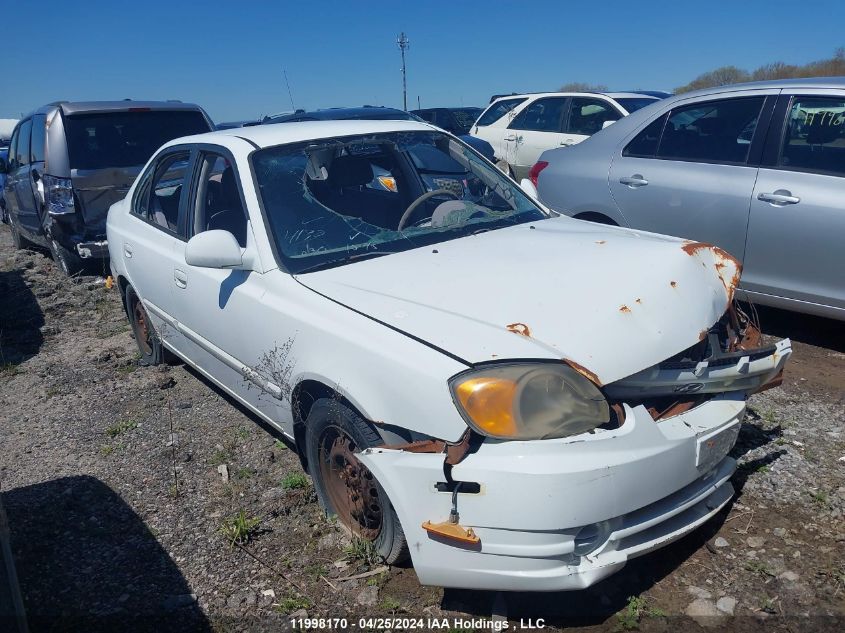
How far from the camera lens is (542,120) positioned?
408 inches

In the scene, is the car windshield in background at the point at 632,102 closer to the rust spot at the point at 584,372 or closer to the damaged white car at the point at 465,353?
the damaged white car at the point at 465,353

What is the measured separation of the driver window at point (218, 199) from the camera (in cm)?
359

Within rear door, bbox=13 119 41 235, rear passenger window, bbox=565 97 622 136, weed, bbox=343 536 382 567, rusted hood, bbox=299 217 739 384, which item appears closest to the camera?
rusted hood, bbox=299 217 739 384

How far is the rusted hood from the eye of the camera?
7.77ft

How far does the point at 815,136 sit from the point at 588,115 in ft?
18.9

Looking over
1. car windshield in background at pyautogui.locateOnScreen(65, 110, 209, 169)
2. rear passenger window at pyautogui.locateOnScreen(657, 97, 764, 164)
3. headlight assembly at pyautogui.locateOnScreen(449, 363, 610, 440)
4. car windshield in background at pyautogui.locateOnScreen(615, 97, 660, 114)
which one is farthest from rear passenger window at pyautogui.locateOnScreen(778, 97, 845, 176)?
car windshield in background at pyautogui.locateOnScreen(65, 110, 209, 169)

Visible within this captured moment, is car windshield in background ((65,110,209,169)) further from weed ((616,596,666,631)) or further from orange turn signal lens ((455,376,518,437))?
weed ((616,596,666,631))

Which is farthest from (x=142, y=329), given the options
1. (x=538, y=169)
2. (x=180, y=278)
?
(x=538, y=169)

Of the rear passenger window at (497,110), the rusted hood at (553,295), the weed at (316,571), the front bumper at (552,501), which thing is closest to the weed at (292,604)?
the weed at (316,571)

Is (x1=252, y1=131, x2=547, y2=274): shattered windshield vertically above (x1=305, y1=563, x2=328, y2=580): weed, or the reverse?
(x1=252, y1=131, x2=547, y2=274): shattered windshield

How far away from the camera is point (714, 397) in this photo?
104 inches

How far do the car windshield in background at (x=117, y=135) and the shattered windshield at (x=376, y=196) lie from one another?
429 centimetres

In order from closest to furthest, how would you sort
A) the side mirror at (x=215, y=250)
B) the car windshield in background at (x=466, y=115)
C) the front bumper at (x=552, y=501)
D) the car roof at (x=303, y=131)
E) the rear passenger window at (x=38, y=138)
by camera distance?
1. the front bumper at (x=552, y=501)
2. the side mirror at (x=215, y=250)
3. the car roof at (x=303, y=131)
4. the rear passenger window at (x=38, y=138)
5. the car windshield in background at (x=466, y=115)

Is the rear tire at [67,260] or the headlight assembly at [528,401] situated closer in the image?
the headlight assembly at [528,401]
